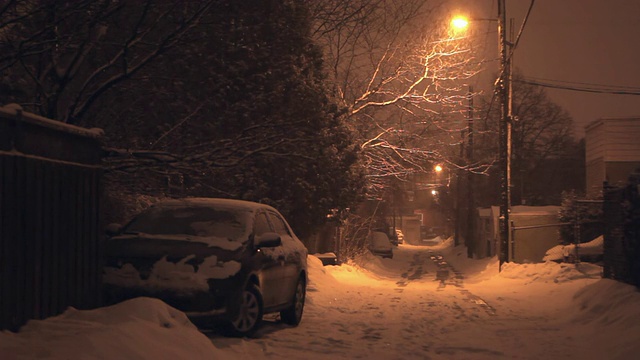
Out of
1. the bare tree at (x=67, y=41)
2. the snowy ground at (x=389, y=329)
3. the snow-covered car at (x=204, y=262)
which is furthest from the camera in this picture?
the bare tree at (x=67, y=41)

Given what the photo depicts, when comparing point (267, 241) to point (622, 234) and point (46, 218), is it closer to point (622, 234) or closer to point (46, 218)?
point (46, 218)

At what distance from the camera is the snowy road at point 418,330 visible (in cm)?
897

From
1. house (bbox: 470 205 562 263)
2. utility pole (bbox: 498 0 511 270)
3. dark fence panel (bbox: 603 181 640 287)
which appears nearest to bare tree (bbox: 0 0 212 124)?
dark fence panel (bbox: 603 181 640 287)

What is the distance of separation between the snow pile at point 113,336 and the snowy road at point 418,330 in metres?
1.20

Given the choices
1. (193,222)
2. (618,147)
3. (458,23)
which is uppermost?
(458,23)

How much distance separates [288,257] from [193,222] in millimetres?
1667

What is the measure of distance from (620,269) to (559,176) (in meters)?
57.6

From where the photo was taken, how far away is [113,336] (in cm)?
618

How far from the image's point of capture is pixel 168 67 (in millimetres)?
13250

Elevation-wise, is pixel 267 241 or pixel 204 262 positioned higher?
pixel 267 241

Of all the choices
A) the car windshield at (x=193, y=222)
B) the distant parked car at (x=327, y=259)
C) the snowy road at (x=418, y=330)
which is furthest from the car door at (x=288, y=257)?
the distant parked car at (x=327, y=259)

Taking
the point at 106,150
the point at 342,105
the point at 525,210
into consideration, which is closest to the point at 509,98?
the point at 342,105

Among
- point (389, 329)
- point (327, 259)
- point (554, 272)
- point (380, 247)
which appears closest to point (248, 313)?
point (389, 329)

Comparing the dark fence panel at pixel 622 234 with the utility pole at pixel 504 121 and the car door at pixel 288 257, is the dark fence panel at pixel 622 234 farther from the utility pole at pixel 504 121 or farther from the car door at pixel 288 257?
the utility pole at pixel 504 121
